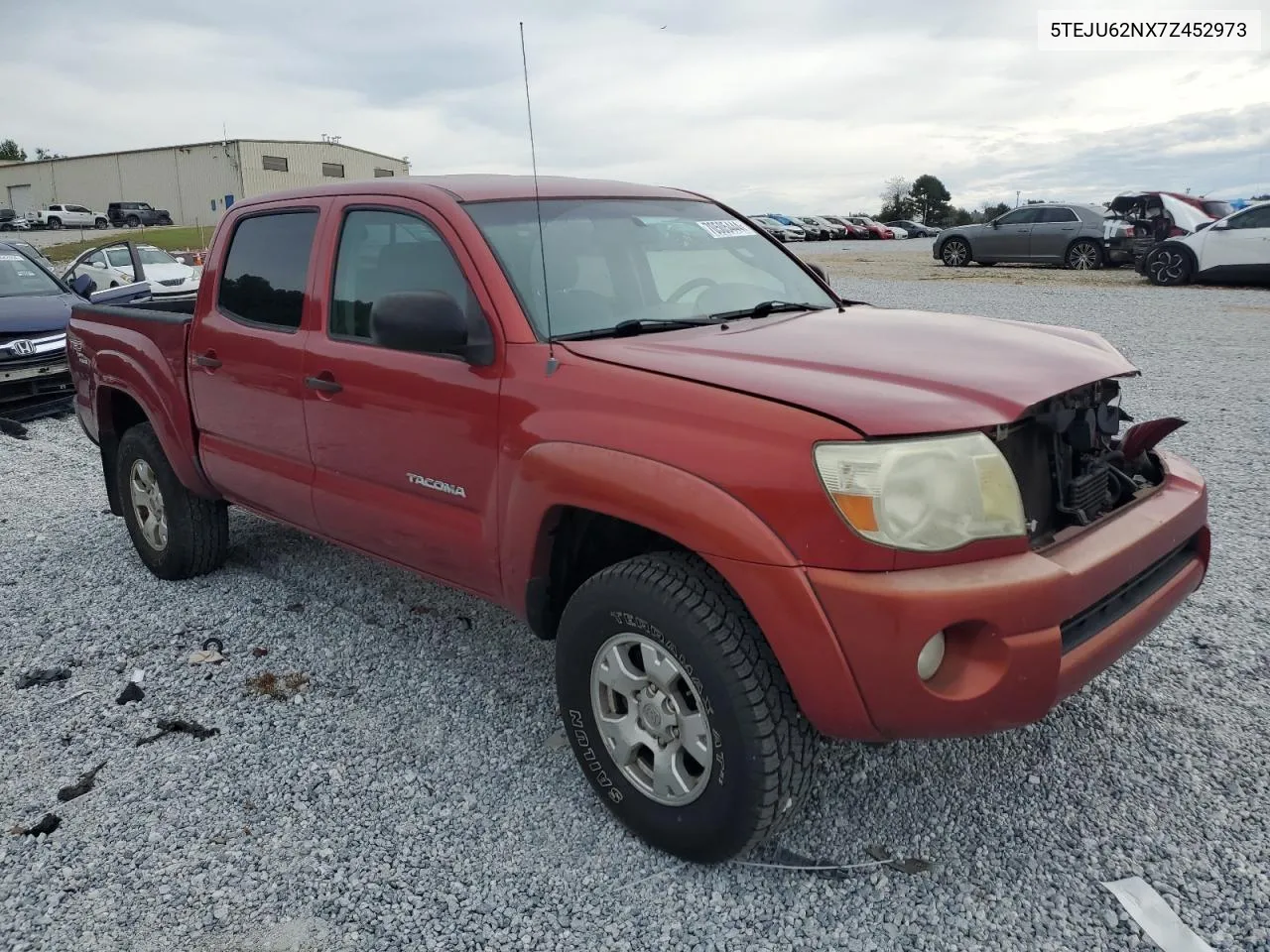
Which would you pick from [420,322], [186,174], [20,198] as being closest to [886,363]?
[420,322]

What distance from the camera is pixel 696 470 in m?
2.40

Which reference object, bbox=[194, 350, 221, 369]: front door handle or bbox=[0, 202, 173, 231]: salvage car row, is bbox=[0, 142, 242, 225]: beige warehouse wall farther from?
bbox=[194, 350, 221, 369]: front door handle

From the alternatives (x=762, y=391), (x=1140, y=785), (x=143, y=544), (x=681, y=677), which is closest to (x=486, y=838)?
(x=681, y=677)

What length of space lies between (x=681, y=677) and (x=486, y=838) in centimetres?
77

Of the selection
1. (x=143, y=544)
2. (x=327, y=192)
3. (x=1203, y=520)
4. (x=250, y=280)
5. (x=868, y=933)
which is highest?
(x=327, y=192)

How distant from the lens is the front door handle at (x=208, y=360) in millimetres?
4160

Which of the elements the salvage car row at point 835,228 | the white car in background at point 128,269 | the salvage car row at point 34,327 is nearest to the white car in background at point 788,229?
the salvage car row at point 835,228

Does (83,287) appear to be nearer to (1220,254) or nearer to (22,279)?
(22,279)

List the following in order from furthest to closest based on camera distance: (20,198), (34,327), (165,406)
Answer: (20,198) → (34,327) → (165,406)

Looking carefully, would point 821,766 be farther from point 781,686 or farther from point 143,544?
point 143,544

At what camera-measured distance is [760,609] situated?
2324 millimetres

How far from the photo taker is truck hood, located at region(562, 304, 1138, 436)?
7.64 feet

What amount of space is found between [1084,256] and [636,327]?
20464 millimetres

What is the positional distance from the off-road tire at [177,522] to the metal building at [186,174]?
200ft
